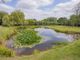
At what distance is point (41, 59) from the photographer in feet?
46.5

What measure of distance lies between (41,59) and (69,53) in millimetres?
2748

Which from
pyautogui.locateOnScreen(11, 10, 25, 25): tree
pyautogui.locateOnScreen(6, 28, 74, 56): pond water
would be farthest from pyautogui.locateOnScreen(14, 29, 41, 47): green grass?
pyautogui.locateOnScreen(11, 10, 25, 25): tree

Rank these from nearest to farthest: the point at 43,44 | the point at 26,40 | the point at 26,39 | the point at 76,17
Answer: the point at 43,44, the point at 26,40, the point at 26,39, the point at 76,17

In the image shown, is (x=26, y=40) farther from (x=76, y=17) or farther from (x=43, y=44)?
(x=76, y=17)

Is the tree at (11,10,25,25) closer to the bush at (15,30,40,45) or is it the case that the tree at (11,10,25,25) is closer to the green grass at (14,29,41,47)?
the green grass at (14,29,41,47)

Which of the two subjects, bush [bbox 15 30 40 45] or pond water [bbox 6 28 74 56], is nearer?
pond water [bbox 6 28 74 56]

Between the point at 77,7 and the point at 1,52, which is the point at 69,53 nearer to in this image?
the point at 1,52

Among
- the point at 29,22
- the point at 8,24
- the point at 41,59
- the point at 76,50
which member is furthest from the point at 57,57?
the point at 29,22

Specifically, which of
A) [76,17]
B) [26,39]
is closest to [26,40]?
[26,39]

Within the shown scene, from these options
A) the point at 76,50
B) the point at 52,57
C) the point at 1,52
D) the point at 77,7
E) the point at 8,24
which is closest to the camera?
the point at 52,57

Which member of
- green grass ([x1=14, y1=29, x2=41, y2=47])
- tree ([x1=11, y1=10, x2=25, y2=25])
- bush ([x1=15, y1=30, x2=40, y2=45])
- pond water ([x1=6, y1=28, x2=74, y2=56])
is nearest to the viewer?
pond water ([x1=6, y1=28, x2=74, y2=56])

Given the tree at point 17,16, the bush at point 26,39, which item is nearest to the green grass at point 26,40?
the bush at point 26,39

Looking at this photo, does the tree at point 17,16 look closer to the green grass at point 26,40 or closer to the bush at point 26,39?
the green grass at point 26,40

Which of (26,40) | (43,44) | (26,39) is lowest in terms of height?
(43,44)
